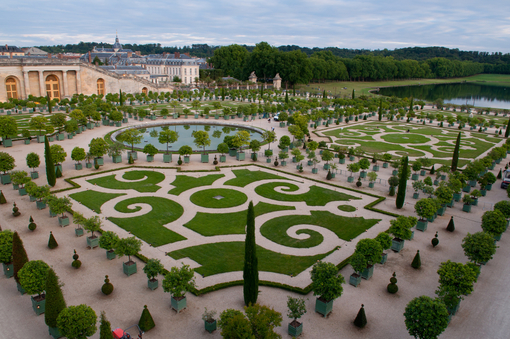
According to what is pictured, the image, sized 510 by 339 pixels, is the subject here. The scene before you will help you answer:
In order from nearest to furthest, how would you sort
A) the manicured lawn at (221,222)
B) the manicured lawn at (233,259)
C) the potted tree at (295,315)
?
the potted tree at (295,315)
the manicured lawn at (233,259)
the manicured lawn at (221,222)

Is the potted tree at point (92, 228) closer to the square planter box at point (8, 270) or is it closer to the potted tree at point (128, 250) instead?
the potted tree at point (128, 250)

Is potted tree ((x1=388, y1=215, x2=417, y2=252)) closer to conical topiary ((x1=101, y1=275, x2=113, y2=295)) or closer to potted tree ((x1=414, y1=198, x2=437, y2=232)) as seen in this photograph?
potted tree ((x1=414, y1=198, x2=437, y2=232))

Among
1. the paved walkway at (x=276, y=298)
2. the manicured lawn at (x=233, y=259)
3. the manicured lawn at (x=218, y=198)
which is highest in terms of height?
the manicured lawn at (x=218, y=198)

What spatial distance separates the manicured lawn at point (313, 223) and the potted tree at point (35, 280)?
52.3 feet

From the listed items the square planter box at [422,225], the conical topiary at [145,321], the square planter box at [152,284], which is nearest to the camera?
the conical topiary at [145,321]

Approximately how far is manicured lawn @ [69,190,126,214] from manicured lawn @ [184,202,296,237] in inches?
378

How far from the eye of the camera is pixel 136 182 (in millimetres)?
41344

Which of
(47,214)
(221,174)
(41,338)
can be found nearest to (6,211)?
(47,214)

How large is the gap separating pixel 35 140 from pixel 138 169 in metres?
25.9

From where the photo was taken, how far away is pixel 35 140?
59.8 meters

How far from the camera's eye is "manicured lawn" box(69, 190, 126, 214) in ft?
114

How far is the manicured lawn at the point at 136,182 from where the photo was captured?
3971 centimetres

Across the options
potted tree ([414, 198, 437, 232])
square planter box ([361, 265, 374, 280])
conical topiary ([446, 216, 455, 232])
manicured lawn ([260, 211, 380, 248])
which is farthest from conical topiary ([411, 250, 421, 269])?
conical topiary ([446, 216, 455, 232])

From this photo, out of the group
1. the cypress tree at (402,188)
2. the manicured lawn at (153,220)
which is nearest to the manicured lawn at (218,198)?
the manicured lawn at (153,220)
